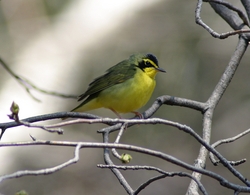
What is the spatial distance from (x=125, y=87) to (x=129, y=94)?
0.50ft

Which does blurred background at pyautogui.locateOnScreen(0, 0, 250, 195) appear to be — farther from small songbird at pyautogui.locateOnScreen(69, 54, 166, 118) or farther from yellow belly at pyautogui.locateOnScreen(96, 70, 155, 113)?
yellow belly at pyautogui.locateOnScreen(96, 70, 155, 113)

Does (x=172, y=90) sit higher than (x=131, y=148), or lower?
lower

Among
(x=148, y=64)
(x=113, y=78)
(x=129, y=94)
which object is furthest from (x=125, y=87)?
(x=148, y=64)

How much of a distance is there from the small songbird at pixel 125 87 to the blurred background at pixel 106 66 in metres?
3.48

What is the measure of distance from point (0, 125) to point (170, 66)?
24.8ft

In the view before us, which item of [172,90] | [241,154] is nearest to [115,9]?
[172,90]

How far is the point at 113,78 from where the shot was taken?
17.9 ft

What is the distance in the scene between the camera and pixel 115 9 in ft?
33.4

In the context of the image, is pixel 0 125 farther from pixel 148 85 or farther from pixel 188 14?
pixel 188 14

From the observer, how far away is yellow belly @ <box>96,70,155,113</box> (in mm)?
5020

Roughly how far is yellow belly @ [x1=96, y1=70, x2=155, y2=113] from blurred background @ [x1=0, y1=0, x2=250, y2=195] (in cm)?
376

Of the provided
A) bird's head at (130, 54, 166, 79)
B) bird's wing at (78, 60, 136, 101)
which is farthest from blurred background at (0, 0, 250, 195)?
bird's head at (130, 54, 166, 79)

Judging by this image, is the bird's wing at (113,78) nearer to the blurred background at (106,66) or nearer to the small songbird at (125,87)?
the small songbird at (125,87)

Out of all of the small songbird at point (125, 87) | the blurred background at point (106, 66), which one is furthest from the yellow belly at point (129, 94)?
the blurred background at point (106, 66)
